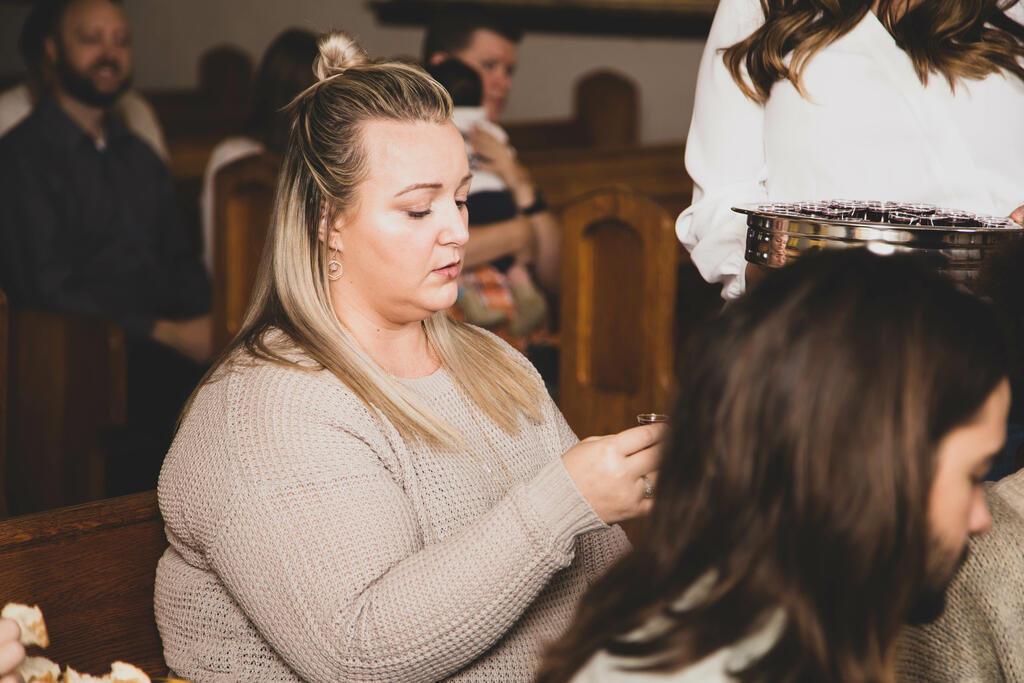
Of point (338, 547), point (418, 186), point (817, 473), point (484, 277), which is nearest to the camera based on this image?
point (817, 473)

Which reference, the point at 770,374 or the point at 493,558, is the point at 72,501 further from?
the point at 770,374

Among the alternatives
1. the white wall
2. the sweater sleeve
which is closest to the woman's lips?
the sweater sleeve

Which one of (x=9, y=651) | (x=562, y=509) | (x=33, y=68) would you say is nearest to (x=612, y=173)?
(x=33, y=68)

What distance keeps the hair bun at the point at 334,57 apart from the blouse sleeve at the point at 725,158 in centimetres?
58

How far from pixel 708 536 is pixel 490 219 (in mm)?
2544

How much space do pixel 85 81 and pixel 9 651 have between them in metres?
3.31

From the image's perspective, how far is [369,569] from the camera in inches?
53.4

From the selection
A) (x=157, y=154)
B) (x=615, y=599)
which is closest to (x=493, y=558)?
(x=615, y=599)

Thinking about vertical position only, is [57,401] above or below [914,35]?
below

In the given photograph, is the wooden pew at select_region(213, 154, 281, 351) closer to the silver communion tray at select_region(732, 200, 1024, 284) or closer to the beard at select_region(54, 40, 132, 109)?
the beard at select_region(54, 40, 132, 109)

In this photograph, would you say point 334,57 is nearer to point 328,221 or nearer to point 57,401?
point 328,221

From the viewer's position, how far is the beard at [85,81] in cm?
405

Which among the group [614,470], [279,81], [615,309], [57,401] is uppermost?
[279,81]

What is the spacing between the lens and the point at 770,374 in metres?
0.90
